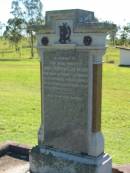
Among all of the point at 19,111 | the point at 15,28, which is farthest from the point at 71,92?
the point at 15,28

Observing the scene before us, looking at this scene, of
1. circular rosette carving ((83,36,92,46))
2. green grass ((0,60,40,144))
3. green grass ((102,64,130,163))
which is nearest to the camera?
circular rosette carving ((83,36,92,46))

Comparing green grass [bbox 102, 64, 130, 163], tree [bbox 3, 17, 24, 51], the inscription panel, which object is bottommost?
green grass [bbox 102, 64, 130, 163]

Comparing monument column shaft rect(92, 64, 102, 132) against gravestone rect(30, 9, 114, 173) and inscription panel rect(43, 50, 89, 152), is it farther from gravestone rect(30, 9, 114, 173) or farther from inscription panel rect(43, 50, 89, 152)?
inscription panel rect(43, 50, 89, 152)

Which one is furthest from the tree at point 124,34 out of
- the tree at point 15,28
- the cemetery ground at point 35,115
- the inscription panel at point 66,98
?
the inscription panel at point 66,98

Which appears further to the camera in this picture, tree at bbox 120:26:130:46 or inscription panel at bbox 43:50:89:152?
tree at bbox 120:26:130:46

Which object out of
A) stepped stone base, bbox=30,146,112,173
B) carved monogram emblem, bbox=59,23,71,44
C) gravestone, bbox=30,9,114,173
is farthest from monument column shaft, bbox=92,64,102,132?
carved monogram emblem, bbox=59,23,71,44

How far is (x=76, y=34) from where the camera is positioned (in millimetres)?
5566

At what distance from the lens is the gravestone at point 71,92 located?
555 cm

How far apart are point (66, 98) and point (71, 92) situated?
14 cm

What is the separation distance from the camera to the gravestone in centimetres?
555

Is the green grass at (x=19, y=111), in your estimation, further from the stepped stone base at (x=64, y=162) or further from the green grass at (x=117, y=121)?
the stepped stone base at (x=64, y=162)

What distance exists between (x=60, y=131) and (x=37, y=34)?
162cm

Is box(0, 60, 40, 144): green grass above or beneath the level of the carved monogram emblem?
beneath

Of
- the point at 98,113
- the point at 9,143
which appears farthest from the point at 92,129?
the point at 9,143
